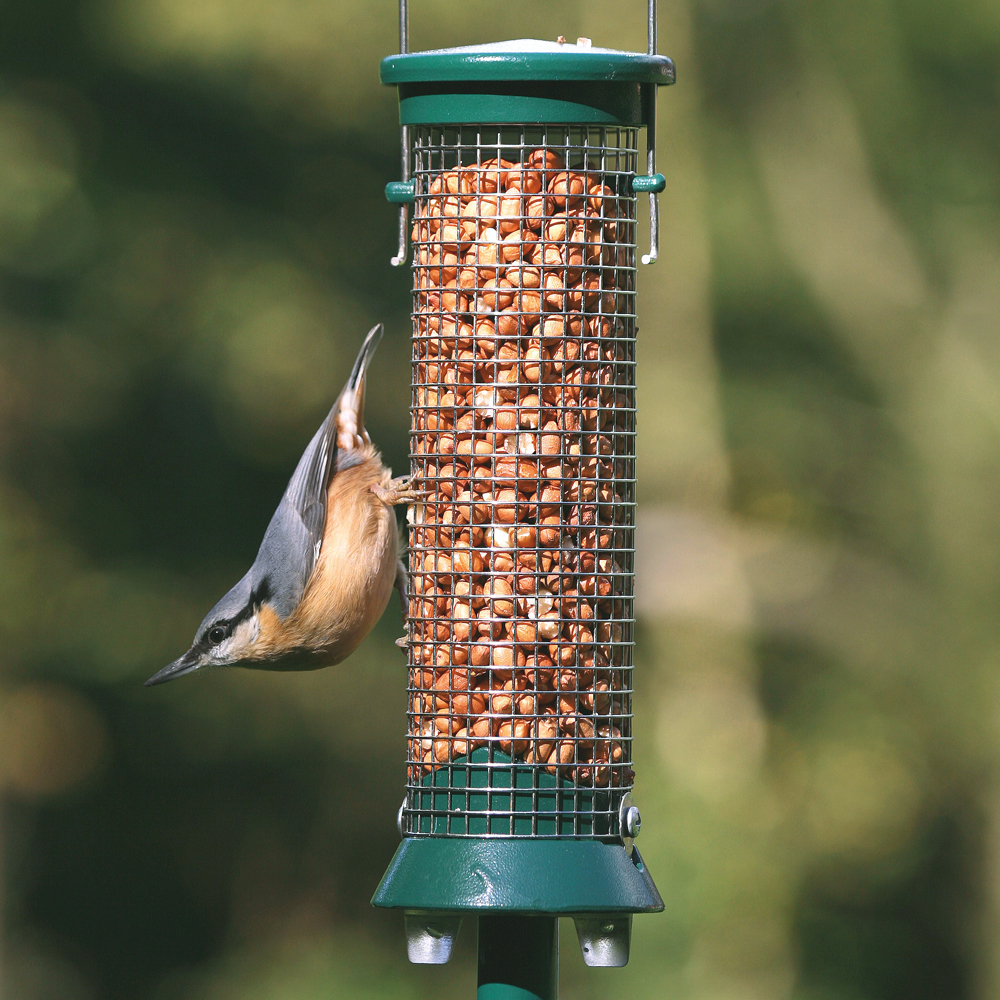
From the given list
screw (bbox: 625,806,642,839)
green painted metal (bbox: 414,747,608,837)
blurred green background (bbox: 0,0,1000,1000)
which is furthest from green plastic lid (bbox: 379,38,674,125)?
blurred green background (bbox: 0,0,1000,1000)

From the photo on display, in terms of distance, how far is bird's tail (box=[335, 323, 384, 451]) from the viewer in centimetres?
438

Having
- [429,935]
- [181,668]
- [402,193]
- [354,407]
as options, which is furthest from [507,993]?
[354,407]

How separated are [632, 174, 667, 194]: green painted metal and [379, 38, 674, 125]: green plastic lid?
0.12m

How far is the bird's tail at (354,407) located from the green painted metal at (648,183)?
1438 mm

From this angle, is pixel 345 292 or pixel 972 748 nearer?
pixel 972 748

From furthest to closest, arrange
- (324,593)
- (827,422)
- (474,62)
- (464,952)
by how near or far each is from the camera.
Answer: (464,952)
(827,422)
(324,593)
(474,62)

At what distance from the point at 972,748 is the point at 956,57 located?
4028 millimetres

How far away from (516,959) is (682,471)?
21.3 feet

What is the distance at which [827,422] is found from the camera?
9.23 metres

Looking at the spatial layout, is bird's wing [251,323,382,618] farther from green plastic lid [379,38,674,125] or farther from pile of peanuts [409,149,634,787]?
green plastic lid [379,38,674,125]

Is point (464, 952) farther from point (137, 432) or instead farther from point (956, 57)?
point (956, 57)

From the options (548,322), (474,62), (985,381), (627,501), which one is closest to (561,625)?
(627,501)

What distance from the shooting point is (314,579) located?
4.11 metres

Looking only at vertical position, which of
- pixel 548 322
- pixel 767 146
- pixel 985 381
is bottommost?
pixel 548 322
